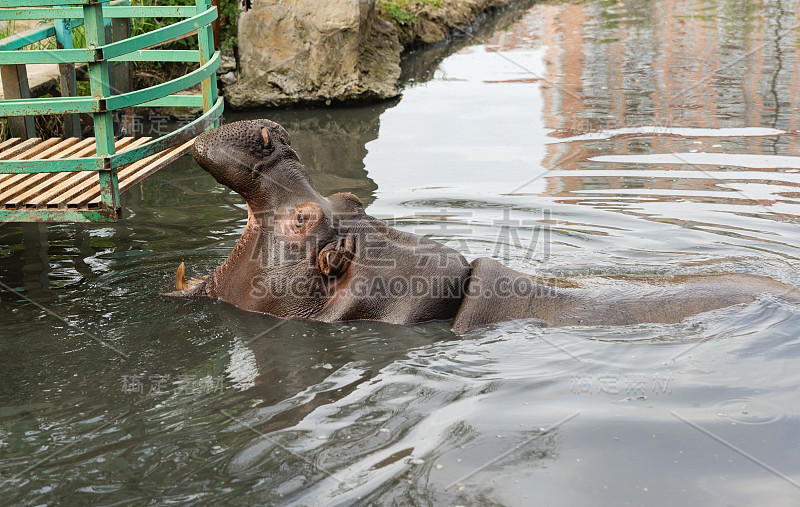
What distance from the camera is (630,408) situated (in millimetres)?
3787

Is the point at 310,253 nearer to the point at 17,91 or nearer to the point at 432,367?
the point at 432,367

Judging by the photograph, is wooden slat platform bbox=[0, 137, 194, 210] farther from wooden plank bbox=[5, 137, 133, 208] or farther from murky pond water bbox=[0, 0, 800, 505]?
murky pond water bbox=[0, 0, 800, 505]

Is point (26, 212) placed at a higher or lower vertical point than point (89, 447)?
higher

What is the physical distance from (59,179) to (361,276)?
3.01m

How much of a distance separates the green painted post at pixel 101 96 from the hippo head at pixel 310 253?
4.09 feet

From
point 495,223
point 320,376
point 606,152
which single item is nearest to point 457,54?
point 606,152

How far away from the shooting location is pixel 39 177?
6.31 meters

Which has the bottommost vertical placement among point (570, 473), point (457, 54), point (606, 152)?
point (570, 473)

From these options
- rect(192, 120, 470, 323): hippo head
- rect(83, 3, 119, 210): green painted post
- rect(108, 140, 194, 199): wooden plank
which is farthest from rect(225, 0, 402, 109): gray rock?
rect(192, 120, 470, 323): hippo head

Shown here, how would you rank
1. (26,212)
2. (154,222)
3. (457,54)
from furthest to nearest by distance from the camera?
(457,54) → (154,222) → (26,212)

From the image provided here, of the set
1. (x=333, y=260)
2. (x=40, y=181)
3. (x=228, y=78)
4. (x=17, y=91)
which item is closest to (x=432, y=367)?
(x=333, y=260)

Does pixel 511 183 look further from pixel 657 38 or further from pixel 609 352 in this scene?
pixel 657 38

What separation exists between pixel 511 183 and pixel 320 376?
15.1 ft

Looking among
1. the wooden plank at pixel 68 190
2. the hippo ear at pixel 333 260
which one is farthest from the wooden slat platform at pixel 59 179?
the hippo ear at pixel 333 260
